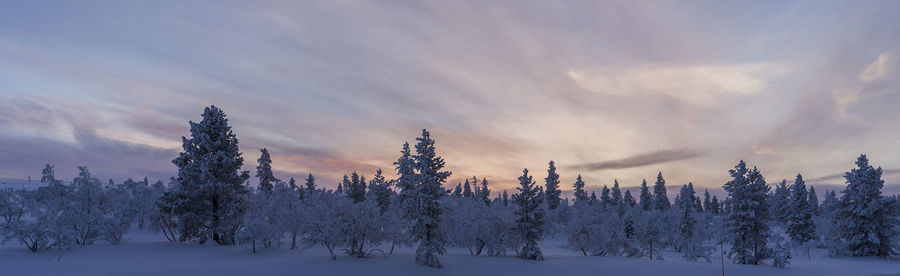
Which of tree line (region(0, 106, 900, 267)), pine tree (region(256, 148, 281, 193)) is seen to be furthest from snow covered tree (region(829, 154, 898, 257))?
pine tree (region(256, 148, 281, 193))

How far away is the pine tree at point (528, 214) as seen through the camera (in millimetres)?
42281

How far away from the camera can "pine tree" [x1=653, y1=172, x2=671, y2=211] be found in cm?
10906

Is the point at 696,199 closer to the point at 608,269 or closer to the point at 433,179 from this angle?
the point at 608,269

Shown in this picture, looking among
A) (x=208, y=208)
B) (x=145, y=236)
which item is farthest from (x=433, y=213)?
(x=145, y=236)

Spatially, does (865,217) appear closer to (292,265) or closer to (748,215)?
(748,215)

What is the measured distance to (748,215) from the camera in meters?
41.4

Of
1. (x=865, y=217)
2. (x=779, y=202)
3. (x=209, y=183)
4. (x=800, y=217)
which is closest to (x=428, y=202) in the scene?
(x=209, y=183)

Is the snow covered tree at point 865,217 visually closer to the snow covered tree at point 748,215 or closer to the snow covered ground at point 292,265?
the snow covered ground at point 292,265

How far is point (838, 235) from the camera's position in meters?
50.3

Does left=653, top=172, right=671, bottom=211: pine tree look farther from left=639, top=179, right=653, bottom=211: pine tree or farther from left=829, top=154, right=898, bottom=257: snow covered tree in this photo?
left=829, top=154, right=898, bottom=257: snow covered tree

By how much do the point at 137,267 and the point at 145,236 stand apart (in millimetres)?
31290

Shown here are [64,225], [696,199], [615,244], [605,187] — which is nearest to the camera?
[64,225]

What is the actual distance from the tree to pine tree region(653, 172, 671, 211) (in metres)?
101

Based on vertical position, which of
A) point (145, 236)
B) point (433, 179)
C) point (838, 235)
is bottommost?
point (145, 236)
